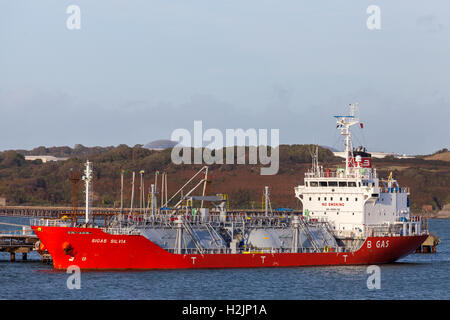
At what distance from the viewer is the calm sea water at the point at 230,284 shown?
54.7m

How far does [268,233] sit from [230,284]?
11.0m

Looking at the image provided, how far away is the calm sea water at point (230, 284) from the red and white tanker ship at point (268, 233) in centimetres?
131

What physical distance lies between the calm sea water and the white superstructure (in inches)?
180

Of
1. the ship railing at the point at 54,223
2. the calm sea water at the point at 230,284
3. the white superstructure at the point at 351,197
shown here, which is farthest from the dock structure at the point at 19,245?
the white superstructure at the point at 351,197

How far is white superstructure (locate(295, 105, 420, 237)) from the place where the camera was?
72562 millimetres

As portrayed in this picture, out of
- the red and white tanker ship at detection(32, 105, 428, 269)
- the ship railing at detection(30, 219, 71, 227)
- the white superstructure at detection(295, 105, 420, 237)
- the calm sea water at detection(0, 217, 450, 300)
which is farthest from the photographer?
the white superstructure at detection(295, 105, 420, 237)

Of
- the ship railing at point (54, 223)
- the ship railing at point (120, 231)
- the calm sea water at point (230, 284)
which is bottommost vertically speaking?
the calm sea water at point (230, 284)

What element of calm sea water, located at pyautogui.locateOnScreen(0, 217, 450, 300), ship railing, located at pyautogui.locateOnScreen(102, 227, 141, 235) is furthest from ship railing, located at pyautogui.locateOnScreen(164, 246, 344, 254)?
ship railing, located at pyautogui.locateOnScreen(102, 227, 141, 235)

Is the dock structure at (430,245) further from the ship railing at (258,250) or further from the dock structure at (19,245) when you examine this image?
the dock structure at (19,245)

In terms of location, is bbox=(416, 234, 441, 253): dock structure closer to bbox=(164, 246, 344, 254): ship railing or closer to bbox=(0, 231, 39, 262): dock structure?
bbox=(164, 246, 344, 254): ship railing

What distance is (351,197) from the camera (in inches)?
2867

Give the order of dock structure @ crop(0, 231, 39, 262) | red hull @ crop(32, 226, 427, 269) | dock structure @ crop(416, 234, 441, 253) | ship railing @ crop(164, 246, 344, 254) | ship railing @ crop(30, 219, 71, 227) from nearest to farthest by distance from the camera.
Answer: red hull @ crop(32, 226, 427, 269), ship railing @ crop(30, 219, 71, 227), ship railing @ crop(164, 246, 344, 254), dock structure @ crop(0, 231, 39, 262), dock structure @ crop(416, 234, 441, 253)

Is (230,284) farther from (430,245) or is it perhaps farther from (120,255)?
(430,245)
